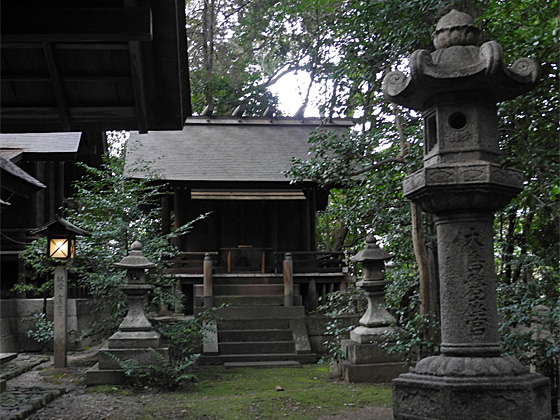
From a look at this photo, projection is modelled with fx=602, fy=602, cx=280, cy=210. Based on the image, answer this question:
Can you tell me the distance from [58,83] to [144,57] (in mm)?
835

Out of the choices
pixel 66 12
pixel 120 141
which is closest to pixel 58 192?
pixel 120 141

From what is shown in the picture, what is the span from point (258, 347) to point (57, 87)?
7677 mm

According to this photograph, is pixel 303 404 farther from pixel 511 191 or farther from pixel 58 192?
pixel 58 192

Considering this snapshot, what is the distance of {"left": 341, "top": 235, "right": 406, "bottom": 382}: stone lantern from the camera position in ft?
→ 29.2

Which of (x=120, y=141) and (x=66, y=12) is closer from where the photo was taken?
(x=66, y=12)

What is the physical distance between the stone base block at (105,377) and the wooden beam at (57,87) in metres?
4.15

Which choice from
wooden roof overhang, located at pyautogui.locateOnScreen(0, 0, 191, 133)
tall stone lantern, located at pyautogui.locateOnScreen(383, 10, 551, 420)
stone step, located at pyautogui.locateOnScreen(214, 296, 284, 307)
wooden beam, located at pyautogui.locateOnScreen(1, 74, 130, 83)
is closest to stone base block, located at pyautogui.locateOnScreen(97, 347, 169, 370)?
wooden roof overhang, located at pyautogui.locateOnScreen(0, 0, 191, 133)

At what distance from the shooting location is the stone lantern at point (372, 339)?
8914 mm

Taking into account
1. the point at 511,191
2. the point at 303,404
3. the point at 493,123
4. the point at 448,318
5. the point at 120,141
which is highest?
the point at 120,141

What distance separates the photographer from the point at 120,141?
974 inches

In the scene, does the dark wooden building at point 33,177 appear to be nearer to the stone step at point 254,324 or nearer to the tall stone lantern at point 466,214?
the stone step at point 254,324

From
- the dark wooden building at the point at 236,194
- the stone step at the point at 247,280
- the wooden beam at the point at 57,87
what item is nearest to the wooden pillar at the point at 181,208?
the dark wooden building at the point at 236,194

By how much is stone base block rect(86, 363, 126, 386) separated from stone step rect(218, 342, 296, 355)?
10.7 ft

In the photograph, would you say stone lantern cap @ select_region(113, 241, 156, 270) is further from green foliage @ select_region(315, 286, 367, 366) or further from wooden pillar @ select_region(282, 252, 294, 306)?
wooden pillar @ select_region(282, 252, 294, 306)
